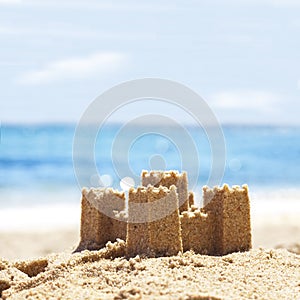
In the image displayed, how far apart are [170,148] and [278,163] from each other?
6.40m

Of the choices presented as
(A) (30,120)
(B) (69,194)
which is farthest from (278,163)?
(A) (30,120)

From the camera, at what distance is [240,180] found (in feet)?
97.6

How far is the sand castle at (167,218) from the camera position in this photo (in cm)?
431

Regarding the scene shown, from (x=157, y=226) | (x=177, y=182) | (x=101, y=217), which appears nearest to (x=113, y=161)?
(x=101, y=217)

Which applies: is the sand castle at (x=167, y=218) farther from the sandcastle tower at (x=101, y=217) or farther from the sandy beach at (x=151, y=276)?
the sandy beach at (x=151, y=276)

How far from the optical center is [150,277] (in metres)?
3.75

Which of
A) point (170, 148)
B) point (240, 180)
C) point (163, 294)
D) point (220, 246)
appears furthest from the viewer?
point (170, 148)

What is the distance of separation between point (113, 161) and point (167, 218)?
18.0 meters

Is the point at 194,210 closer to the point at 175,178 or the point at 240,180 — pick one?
the point at 175,178

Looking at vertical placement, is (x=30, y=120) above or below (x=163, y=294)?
above

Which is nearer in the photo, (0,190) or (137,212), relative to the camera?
(137,212)

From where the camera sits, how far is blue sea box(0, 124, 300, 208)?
2353 centimetres

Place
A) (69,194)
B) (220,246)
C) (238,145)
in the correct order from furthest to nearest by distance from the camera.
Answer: (238,145), (69,194), (220,246)

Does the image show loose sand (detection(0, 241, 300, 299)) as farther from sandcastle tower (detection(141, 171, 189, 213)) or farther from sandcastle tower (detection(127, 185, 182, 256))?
sandcastle tower (detection(141, 171, 189, 213))
